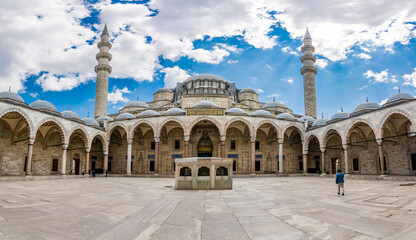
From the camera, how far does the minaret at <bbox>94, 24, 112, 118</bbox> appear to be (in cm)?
2969

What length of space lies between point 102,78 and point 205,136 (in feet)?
50.4

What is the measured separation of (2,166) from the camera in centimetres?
1805

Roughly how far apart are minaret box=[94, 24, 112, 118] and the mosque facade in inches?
4.8

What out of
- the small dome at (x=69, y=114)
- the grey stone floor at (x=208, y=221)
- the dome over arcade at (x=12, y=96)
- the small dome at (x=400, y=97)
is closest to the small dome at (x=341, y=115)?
the small dome at (x=400, y=97)

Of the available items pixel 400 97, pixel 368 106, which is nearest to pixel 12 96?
pixel 368 106

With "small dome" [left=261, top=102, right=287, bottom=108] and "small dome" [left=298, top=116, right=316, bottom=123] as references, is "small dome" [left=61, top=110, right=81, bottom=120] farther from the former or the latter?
"small dome" [left=298, top=116, right=316, bottom=123]

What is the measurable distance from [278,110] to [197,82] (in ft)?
36.4

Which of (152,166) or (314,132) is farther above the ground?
(314,132)

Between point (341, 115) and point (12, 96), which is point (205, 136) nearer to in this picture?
point (341, 115)

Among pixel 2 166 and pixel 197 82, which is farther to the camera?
pixel 197 82

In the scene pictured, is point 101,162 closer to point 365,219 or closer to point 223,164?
point 223,164

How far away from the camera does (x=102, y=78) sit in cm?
3006

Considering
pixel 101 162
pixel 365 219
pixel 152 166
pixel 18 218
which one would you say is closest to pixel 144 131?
pixel 152 166

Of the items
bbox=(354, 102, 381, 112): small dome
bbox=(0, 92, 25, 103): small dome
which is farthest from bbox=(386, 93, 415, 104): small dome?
bbox=(0, 92, 25, 103): small dome
